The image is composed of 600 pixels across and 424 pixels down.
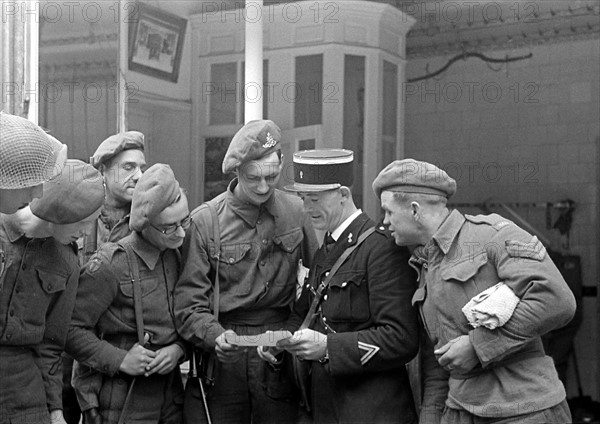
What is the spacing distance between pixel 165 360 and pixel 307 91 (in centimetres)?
383

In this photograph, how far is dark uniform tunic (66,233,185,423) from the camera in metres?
3.20

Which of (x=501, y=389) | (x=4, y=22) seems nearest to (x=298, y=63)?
(x=4, y=22)

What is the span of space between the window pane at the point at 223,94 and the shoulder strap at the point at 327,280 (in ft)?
10.0

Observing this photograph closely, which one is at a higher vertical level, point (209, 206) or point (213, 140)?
point (213, 140)

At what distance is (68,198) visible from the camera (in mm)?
2809

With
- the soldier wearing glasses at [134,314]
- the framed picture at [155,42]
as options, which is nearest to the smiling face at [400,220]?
the soldier wearing glasses at [134,314]

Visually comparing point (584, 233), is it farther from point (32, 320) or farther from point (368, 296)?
point (32, 320)

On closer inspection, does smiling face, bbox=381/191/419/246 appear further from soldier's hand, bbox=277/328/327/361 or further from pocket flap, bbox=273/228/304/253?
pocket flap, bbox=273/228/304/253

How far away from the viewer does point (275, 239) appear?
3.54 meters

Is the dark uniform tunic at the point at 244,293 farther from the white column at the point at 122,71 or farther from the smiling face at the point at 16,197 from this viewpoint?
the white column at the point at 122,71

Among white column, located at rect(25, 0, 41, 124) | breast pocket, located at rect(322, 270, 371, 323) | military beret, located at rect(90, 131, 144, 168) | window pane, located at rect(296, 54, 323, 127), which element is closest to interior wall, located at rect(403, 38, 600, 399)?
window pane, located at rect(296, 54, 323, 127)

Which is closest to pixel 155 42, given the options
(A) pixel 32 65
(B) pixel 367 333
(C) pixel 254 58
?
(C) pixel 254 58

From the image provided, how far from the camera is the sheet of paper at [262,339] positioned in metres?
3.09

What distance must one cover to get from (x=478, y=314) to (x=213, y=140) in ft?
11.8
